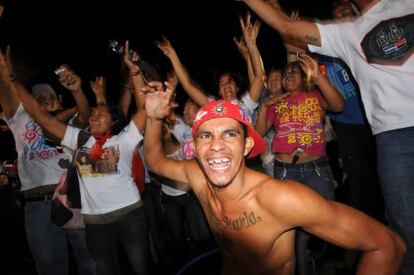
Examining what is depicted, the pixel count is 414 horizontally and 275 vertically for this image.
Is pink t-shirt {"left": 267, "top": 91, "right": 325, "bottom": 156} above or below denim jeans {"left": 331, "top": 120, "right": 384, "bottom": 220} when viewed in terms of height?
above

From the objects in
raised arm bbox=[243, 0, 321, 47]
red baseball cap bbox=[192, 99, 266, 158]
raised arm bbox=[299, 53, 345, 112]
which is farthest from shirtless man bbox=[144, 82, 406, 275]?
raised arm bbox=[299, 53, 345, 112]

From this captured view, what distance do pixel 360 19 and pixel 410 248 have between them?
1.66m

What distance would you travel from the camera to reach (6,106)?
12.4 ft

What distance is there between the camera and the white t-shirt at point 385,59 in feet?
6.91

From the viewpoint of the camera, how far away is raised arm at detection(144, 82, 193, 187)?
270 centimetres

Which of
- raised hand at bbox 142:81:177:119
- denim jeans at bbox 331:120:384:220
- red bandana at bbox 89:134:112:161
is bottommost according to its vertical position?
denim jeans at bbox 331:120:384:220

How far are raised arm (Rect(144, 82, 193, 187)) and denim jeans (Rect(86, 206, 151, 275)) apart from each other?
0.94m

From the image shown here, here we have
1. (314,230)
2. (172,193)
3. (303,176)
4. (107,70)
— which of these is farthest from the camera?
(107,70)

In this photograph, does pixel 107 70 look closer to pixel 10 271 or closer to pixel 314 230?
pixel 10 271

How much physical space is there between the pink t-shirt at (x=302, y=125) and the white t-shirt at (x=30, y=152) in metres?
2.89

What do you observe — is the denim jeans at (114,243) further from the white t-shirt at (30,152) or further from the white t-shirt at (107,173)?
the white t-shirt at (30,152)

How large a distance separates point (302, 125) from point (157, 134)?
1.75 meters

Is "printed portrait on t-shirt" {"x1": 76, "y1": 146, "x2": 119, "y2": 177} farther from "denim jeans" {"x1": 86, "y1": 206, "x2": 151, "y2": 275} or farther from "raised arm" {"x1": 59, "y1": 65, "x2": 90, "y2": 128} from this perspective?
"raised arm" {"x1": 59, "y1": 65, "x2": 90, "y2": 128}

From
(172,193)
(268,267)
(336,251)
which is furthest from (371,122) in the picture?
(172,193)
